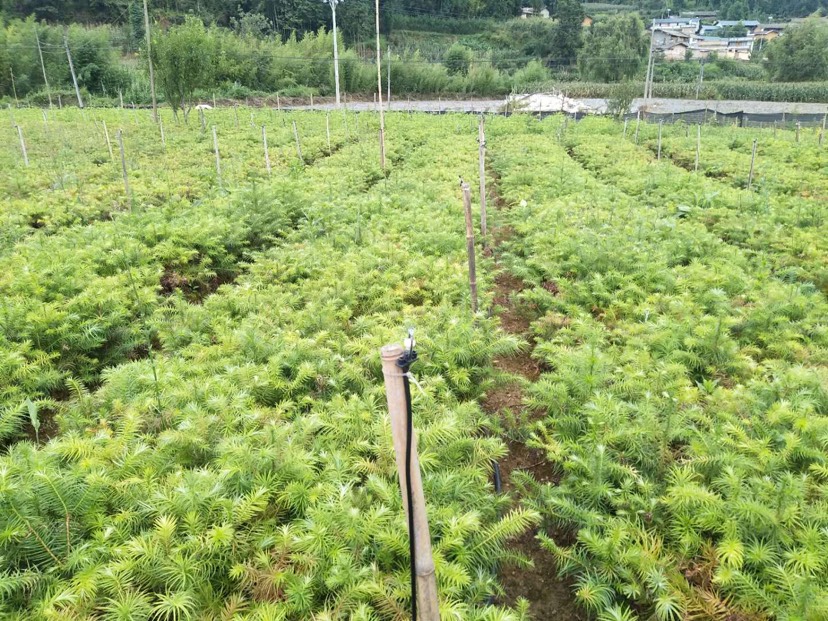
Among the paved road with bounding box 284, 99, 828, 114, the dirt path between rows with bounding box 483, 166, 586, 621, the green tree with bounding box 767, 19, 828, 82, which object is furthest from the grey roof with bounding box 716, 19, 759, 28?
the dirt path between rows with bounding box 483, 166, 586, 621

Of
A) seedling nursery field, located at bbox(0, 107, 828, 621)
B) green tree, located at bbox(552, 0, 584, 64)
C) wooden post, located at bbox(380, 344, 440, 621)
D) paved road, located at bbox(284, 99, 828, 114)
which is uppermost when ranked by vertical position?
green tree, located at bbox(552, 0, 584, 64)

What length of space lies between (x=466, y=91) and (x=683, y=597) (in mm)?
59943

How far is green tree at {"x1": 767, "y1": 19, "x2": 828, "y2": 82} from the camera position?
181 ft

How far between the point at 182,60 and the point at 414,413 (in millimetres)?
27134

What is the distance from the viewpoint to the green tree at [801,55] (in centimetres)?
5522

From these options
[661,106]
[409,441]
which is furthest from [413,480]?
[661,106]

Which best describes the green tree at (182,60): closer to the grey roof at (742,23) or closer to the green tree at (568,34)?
the green tree at (568,34)

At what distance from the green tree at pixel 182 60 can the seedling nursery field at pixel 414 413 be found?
1781 centimetres

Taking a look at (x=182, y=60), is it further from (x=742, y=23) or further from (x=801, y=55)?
(x=742, y=23)

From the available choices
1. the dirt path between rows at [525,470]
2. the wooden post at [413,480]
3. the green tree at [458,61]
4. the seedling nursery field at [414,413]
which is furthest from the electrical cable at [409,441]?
the green tree at [458,61]

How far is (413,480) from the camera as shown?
2.50 metres

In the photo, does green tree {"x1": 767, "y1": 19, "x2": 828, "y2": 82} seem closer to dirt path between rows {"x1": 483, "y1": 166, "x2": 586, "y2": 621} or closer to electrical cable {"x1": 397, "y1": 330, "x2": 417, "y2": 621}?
dirt path between rows {"x1": 483, "y1": 166, "x2": 586, "y2": 621}

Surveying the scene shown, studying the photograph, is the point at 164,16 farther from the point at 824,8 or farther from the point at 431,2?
the point at 824,8

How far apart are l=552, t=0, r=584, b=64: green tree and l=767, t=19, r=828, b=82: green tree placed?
23183 millimetres
